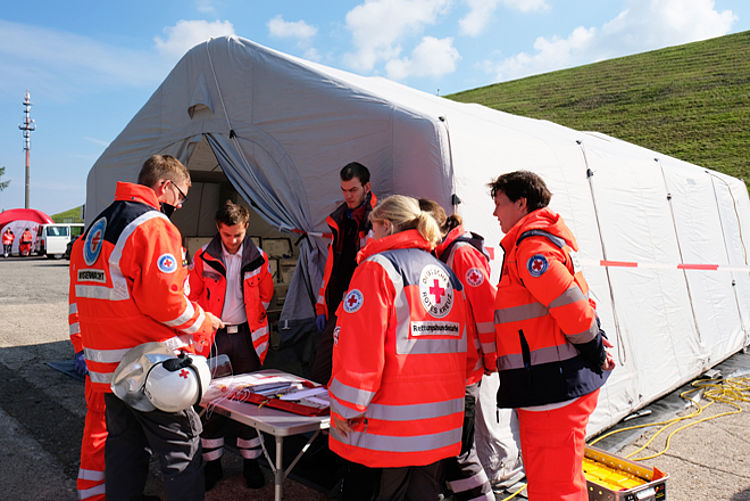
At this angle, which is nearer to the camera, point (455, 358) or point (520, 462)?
point (455, 358)

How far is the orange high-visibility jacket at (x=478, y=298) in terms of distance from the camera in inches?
105

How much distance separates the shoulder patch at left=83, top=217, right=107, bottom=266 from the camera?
104 inches

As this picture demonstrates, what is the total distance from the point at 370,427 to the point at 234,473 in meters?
2.12

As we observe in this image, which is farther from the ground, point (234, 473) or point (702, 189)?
point (702, 189)

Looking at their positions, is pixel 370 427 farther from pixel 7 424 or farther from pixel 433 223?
pixel 7 424

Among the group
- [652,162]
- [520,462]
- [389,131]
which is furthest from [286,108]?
[652,162]

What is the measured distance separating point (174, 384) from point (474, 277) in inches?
59.1

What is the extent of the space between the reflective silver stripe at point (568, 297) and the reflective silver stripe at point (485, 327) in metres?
0.41

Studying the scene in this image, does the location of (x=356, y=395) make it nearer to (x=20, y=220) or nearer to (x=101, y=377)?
(x=101, y=377)

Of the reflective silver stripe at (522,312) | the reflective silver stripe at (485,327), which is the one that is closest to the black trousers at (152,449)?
the reflective silver stripe at (485,327)

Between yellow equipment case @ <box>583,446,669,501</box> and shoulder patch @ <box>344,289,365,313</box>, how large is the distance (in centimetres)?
187

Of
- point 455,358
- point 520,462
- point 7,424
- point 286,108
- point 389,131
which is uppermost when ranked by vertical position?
point 286,108

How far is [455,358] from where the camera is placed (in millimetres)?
2262

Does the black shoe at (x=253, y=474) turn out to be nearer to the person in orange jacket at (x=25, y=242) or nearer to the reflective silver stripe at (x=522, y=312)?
the reflective silver stripe at (x=522, y=312)
